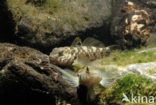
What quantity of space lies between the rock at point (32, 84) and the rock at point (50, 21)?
139 inches

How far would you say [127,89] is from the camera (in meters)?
4.22

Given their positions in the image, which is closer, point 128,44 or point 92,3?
point 128,44

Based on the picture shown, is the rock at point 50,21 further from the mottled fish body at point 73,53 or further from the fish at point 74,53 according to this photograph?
the mottled fish body at point 73,53

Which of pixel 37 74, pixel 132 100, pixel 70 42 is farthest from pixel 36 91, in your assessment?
pixel 70 42

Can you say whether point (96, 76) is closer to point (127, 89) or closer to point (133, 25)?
point (127, 89)

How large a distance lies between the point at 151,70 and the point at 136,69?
0.46m

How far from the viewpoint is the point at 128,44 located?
990cm

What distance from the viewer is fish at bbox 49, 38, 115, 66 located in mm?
6852

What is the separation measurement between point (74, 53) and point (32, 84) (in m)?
3.80

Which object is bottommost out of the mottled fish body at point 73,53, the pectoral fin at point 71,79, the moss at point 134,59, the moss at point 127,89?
the moss at point 127,89

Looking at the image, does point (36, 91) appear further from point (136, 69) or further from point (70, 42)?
point (70, 42)

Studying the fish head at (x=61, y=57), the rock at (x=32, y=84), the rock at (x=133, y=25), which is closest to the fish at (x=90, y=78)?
the rock at (x=32, y=84)

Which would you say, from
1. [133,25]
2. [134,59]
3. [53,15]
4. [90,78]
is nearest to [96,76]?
[90,78]

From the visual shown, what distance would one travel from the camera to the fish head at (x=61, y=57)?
6.80 meters
